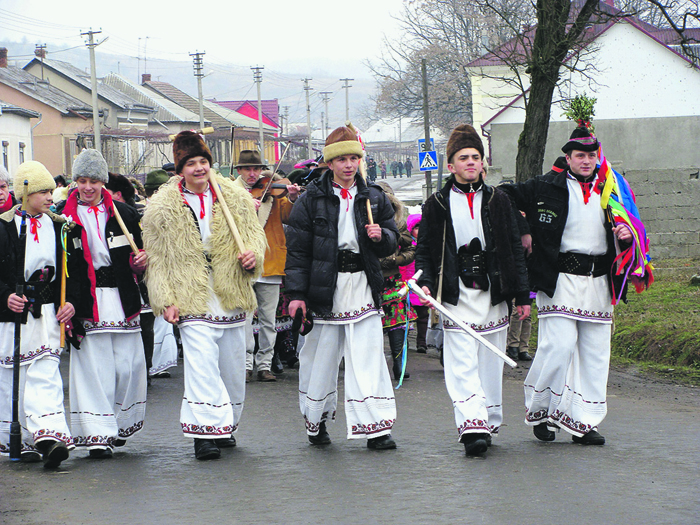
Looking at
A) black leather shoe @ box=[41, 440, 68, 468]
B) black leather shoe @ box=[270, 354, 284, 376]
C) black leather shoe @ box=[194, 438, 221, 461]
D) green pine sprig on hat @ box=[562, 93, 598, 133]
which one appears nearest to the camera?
black leather shoe @ box=[41, 440, 68, 468]

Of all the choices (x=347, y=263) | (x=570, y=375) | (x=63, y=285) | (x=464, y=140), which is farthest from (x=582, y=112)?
(x=63, y=285)

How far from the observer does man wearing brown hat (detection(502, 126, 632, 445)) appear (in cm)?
667

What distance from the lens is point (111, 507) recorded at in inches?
206

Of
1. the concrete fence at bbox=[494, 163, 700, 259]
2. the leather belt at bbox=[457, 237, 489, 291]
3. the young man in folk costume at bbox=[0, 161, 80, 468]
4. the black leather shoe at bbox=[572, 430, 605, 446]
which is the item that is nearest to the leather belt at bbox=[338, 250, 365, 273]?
the leather belt at bbox=[457, 237, 489, 291]

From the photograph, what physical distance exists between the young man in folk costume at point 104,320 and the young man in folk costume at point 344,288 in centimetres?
111

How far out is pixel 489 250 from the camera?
257 inches

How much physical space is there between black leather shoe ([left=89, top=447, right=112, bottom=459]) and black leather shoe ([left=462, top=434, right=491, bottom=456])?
7.65ft

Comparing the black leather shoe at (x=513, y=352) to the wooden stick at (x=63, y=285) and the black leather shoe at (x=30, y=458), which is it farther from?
the black leather shoe at (x=30, y=458)

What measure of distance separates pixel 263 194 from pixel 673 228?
1111cm

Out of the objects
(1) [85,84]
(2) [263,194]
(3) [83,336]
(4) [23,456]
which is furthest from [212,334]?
(1) [85,84]

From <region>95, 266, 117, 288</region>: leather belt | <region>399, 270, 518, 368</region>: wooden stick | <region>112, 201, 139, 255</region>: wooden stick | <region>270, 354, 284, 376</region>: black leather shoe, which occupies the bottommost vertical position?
<region>270, 354, 284, 376</region>: black leather shoe

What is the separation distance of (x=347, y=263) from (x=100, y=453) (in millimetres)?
2054

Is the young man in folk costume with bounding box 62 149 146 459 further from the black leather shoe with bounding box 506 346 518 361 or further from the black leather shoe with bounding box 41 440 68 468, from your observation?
the black leather shoe with bounding box 506 346 518 361

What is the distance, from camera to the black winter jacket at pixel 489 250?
6469 mm
